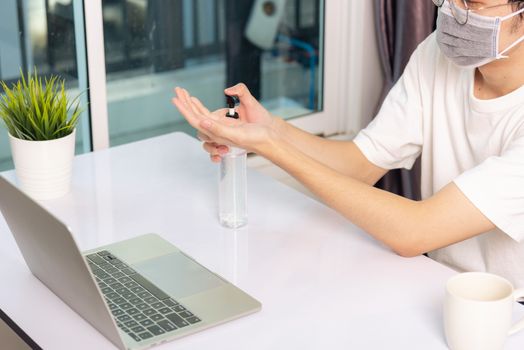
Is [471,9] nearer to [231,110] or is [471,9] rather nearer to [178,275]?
[231,110]

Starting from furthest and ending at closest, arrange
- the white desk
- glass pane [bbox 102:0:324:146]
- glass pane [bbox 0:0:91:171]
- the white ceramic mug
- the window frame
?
the window frame, glass pane [bbox 102:0:324:146], glass pane [bbox 0:0:91:171], the white desk, the white ceramic mug

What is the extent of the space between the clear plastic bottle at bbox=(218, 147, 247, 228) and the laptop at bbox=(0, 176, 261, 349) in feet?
0.45

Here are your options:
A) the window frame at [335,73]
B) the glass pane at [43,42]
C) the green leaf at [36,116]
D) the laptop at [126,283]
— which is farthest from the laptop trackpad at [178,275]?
the window frame at [335,73]

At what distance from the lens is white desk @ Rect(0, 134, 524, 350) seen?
4.45ft

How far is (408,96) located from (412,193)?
0.86 m

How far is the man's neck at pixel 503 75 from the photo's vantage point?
1633 millimetres

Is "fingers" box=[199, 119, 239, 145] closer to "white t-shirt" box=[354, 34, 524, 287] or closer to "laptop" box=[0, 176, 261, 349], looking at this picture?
"laptop" box=[0, 176, 261, 349]

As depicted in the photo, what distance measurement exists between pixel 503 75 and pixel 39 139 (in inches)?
33.7

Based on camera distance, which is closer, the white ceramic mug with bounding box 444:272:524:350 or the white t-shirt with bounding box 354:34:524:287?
the white ceramic mug with bounding box 444:272:524:350

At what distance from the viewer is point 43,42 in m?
2.25

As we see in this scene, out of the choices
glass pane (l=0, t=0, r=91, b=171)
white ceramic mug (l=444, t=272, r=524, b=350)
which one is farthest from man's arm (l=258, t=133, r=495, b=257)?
glass pane (l=0, t=0, r=91, b=171)

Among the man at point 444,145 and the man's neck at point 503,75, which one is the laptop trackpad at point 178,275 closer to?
the man at point 444,145

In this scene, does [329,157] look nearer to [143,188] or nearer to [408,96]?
[408,96]

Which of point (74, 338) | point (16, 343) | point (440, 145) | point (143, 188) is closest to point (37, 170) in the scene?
point (143, 188)
